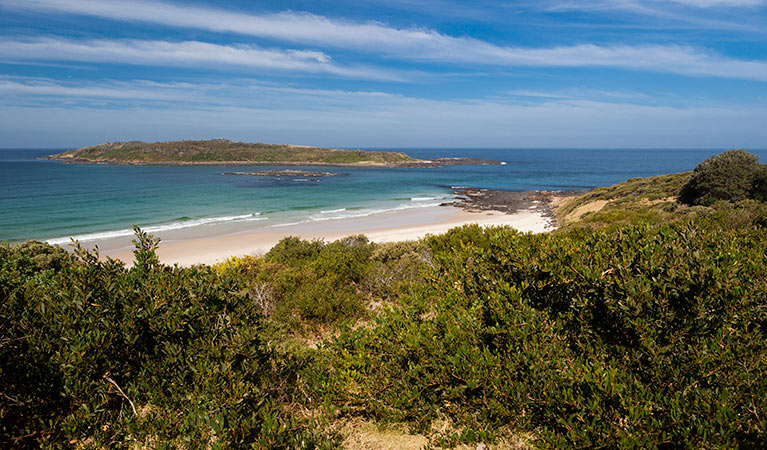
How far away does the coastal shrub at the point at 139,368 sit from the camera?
3035 millimetres

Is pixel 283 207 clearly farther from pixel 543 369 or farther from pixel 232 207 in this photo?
pixel 543 369

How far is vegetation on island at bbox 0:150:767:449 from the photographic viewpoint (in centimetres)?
290

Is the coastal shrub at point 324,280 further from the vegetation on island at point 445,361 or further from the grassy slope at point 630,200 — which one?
the grassy slope at point 630,200

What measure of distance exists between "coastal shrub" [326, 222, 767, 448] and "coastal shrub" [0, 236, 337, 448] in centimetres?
104

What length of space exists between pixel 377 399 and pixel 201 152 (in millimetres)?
142409

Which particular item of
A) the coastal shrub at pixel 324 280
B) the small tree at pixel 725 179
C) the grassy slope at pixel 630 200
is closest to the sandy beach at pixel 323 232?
the grassy slope at pixel 630 200

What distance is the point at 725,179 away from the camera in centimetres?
2333

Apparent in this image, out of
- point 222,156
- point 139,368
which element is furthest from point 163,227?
point 222,156

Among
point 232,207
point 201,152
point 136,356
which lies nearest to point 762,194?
point 136,356

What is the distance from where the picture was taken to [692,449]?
258 centimetres

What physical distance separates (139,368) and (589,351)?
3.99 meters

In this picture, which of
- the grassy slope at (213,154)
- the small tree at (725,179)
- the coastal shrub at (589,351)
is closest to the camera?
the coastal shrub at (589,351)

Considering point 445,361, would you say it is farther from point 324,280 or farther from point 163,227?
point 163,227

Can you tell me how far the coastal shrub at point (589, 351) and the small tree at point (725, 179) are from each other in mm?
24100
